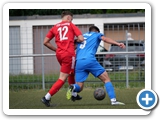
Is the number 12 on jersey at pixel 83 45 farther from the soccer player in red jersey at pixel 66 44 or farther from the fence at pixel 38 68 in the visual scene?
the fence at pixel 38 68

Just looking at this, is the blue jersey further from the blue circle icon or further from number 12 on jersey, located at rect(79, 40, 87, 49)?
the blue circle icon

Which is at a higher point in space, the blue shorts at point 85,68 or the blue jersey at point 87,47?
the blue jersey at point 87,47

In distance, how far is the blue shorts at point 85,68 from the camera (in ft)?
27.7

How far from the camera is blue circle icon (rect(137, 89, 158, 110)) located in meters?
6.34

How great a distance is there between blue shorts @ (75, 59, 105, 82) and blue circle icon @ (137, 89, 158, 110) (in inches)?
85.9

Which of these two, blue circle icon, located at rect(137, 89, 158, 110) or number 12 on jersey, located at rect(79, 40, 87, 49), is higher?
number 12 on jersey, located at rect(79, 40, 87, 49)

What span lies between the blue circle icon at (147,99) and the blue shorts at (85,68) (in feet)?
7.16

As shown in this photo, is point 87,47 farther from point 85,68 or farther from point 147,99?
point 147,99

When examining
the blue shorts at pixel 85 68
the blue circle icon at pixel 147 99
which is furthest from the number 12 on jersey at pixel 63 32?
the blue circle icon at pixel 147 99

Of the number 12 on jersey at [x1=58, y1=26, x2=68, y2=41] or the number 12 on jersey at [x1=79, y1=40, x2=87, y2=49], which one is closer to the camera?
the number 12 on jersey at [x1=58, y1=26, x2=68, y2=41]

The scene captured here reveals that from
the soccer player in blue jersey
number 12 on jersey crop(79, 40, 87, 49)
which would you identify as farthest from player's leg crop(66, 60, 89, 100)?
number 12 on jersey crop(79, 40, 87, 49)

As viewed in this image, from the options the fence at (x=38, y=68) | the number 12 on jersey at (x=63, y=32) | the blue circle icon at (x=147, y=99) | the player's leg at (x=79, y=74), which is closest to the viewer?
the blue circle icon at (x=147, y=99)
